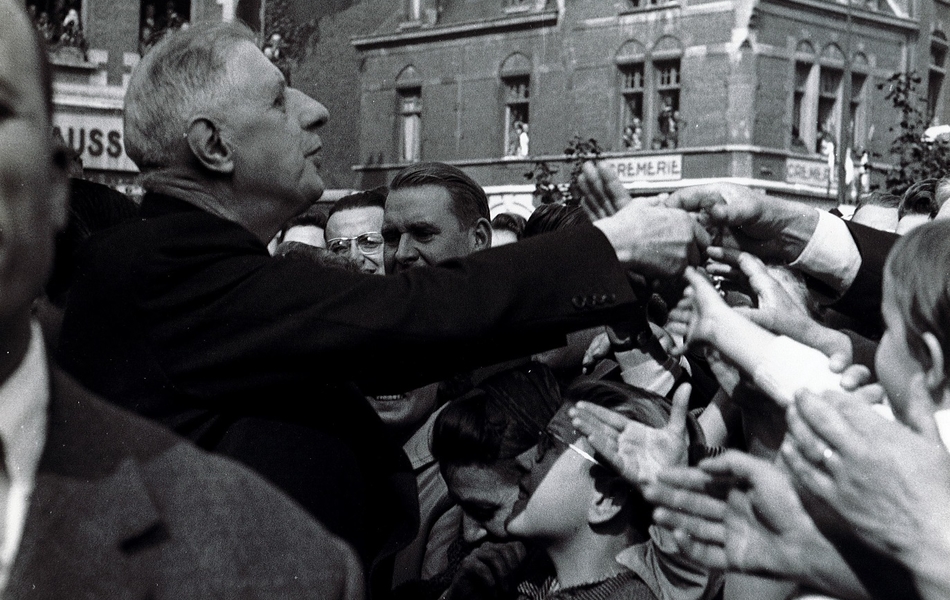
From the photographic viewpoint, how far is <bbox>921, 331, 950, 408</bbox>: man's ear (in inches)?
58.9

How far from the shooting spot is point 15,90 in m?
0.99

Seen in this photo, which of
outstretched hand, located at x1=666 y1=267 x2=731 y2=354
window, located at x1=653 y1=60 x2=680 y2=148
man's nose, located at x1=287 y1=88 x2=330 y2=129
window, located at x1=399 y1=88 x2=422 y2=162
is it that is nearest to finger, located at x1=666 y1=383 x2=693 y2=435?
outstretched hand, located at x1=666 y1=267 x2=731 y2=354

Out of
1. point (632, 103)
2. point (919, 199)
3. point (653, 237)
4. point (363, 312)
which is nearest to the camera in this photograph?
point (363, 312)

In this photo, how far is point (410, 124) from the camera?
2788cm

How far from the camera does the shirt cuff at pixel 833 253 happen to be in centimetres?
221

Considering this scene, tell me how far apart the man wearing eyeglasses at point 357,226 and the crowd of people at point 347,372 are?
8.98 ft

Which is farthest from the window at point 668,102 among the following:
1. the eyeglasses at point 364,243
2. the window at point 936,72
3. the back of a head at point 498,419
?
the back of a head at point 498,419

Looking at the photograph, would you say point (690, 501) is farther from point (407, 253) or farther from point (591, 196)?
point (407, 253)

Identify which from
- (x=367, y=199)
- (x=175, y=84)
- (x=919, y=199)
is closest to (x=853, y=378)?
(x=175, y=84)

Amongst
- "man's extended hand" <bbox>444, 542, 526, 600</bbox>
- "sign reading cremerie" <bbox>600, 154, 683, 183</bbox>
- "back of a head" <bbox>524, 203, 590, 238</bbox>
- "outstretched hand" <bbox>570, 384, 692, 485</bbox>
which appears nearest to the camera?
"outstretched hand" <bbox>570, 384, 692, 485</bbox>

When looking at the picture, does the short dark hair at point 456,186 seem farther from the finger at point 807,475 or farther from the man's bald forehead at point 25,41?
the man's bald forehead at point 25,41

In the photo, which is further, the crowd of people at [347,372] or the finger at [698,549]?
the finger at [698,549]

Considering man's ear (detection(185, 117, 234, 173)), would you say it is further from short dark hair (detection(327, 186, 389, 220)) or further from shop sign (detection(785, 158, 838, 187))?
shop sign (detection(785, 158, 838, 187))

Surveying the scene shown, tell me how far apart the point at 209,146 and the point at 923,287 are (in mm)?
875
